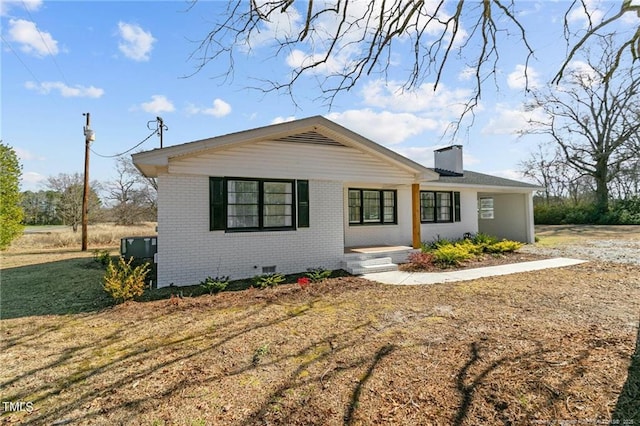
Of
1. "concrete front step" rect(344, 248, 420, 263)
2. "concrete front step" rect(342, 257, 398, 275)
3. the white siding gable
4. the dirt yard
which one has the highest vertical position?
the white siding gable

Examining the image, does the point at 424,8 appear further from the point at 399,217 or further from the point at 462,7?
the point at 399,217

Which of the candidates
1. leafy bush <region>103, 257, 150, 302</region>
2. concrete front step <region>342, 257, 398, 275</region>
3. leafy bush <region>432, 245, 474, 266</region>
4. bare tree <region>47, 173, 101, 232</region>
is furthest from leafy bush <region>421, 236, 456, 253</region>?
bare tree <region>47, 173, 101, 232</region>

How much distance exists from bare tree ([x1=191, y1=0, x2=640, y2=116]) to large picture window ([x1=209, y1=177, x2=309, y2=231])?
4268 millimetres

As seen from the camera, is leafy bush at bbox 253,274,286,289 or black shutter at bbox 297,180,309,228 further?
black shutter at bbox 297,180,309,228

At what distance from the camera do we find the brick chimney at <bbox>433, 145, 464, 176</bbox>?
16359 mm

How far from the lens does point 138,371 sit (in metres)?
3.68

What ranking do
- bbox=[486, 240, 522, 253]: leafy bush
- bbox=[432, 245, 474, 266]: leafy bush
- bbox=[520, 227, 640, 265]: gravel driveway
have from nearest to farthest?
bbox=[432, 245, 474, 266]: leafy bush, bbox=[520, 227, 640, 265]: gravel driveway, bbox=[486, 240, 522, 253]: leafy bush

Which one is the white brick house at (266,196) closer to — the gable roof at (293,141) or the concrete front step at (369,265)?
the gable roof at (293,141)

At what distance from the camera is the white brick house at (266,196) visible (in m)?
7.84

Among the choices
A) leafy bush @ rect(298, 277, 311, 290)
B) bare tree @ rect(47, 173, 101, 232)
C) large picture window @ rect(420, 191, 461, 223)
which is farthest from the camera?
bare tree @ rect(47, 173, 101, 232)

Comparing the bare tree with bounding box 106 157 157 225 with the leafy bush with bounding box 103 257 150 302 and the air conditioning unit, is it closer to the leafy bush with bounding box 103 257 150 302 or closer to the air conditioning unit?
the air conditioning unit

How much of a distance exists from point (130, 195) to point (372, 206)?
96.4 feet

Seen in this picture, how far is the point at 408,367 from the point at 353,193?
29.4ft

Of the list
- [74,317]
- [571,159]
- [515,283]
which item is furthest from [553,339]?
[571,159]
